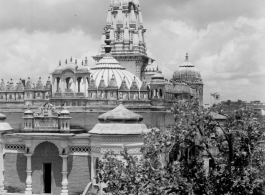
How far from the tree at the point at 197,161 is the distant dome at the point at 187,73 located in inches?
1493

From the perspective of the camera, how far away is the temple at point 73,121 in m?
25.5

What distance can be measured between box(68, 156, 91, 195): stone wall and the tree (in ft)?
33.5

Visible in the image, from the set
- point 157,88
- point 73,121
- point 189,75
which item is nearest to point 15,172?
point 73,121

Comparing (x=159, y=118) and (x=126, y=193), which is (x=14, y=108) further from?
(x=126, y=193)

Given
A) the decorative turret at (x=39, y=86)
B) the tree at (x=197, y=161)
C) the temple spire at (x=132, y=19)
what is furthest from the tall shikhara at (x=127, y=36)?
the tree at (x=197, y=161)

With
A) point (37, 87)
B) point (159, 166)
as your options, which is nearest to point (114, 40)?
point (37, 87)

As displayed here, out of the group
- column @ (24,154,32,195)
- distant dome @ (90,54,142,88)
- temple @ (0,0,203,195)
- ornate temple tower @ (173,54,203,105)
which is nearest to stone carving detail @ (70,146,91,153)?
temple @ (0,0,203,195)

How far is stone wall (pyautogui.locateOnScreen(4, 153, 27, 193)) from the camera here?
27.6m

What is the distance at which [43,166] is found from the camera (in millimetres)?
27266

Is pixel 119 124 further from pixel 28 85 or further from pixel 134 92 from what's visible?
pixel 28 85

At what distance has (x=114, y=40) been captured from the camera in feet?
137

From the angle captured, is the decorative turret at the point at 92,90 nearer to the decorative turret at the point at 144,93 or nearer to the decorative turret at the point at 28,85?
the decorative turret at the point at 144,93

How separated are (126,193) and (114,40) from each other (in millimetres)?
27561

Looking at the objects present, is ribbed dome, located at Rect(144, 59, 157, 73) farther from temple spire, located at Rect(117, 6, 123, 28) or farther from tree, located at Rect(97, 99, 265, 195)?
tree, located at Rect(97, 99, 265, 195)
